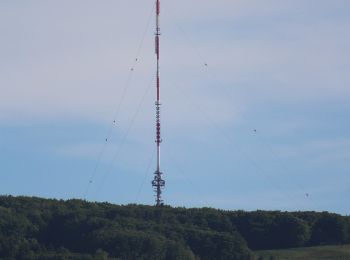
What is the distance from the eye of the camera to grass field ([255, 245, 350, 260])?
138 m

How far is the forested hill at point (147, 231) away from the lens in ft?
468

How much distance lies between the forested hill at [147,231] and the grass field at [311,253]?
2630 millimetres

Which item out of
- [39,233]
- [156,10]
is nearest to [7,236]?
[39,233]

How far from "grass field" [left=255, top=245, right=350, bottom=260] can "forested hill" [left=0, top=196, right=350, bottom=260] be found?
2630mm

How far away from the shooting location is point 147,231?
149m

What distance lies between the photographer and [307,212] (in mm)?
161875

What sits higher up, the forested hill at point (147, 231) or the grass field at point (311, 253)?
the forested hill at point (147, 231)

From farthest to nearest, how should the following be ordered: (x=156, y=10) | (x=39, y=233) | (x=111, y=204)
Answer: (x=111, y=204), (x=39, y=233), (x=156, y=10)

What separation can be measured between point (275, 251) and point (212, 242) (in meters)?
6.79

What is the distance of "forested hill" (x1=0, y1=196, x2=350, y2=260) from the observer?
14275 centimetres

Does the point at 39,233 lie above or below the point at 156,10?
below

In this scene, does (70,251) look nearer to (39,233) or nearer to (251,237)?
(39,233)

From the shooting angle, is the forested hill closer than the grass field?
No

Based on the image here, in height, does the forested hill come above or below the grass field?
above
